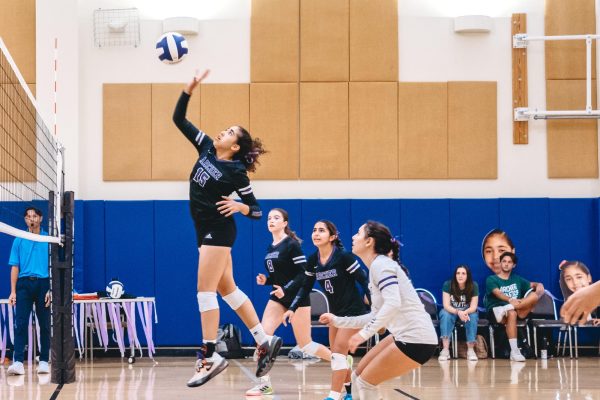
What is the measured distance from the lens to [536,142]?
43.8 ft

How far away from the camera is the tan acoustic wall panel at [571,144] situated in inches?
524

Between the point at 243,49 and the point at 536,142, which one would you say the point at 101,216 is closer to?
the point at 243,49

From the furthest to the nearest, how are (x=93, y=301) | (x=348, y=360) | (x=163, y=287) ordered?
(x=163, y=287)
(x=93, y=301)
(x=348, y=360)

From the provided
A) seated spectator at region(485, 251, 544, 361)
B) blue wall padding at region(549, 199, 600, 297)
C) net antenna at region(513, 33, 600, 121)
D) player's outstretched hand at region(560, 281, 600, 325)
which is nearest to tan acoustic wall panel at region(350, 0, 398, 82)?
net antenna at region(513, 33, 600, 121)

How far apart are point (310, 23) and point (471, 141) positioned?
3057 millimetres

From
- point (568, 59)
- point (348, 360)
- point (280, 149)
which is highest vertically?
point (568, 59)

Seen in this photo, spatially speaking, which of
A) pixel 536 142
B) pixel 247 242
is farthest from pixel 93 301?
pixel 536 142

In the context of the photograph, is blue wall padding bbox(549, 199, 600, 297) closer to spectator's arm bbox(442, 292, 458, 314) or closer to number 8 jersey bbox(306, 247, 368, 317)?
spectator's arm bbox(442, 292, 458, 314)

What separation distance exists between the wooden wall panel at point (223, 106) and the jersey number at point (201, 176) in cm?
653

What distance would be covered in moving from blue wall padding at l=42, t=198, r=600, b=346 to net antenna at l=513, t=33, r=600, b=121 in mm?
1275

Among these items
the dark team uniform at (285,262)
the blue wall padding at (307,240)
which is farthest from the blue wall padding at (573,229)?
Result: the dark team uniform at (285,262)

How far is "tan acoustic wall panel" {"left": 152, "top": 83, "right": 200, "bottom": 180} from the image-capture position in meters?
13.3

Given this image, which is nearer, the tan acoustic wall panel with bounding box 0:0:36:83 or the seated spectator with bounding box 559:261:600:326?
the seated spectator with bounding box 559:261:600:326

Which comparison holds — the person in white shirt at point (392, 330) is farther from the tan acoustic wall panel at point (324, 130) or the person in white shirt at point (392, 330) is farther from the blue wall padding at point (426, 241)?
the tan acoustic wall panel at point (324, 130)
